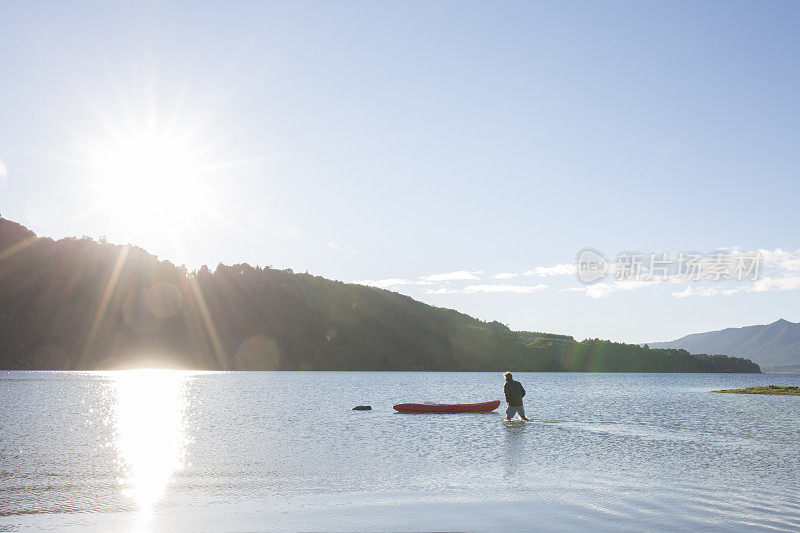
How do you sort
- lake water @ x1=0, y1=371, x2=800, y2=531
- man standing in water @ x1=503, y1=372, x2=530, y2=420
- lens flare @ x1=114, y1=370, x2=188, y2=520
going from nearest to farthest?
1. lake water @ x1=0, y1=371, x2=800, y2=531
2. lens flare @ x1=114, y1=370, x2=188, y2=520
3. man standing in water @ x1=503, y1=372, x2=530, y2=420

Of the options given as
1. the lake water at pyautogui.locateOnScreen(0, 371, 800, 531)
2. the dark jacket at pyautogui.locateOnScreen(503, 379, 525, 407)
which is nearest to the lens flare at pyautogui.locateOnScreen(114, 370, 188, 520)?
the lake water at pyautogui.locateOnScreen(0, 371, 800, 531)

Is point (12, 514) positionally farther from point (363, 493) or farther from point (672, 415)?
point (672, 415)

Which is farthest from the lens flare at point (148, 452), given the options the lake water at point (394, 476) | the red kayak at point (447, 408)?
the red kayak at point (447, 408)

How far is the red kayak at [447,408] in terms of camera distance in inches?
2127

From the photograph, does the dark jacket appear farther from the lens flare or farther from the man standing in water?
the lens flare

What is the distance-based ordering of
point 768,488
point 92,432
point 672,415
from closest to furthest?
1. point 768,488
2. point 92,432
3. point 672,415

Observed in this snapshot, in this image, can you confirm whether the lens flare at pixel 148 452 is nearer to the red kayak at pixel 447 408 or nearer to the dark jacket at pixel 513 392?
the red kayak at pixel 447 408

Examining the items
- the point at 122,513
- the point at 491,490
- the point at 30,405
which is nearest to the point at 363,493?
the point at 491,490

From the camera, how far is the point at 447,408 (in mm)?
54219

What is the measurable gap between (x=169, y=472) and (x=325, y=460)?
21.6ft

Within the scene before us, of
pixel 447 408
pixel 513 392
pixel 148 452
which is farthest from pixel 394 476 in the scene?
pixel 447 408

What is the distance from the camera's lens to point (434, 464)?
26.2 meters

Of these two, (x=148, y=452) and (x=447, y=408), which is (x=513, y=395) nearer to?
(x=447, y=408)

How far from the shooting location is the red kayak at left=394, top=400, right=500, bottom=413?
177 ft
